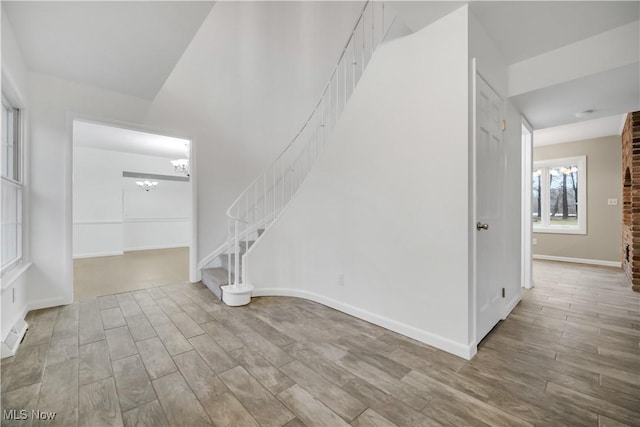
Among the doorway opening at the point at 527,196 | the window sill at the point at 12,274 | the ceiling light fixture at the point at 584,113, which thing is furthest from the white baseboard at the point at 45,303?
the ceiling light fixture at the point at 584,113

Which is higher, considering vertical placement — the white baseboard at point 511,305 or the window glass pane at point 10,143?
the window glass pane at point 10,143

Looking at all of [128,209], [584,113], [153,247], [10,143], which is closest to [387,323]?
[584,113]

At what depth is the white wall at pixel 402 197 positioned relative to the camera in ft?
6.61

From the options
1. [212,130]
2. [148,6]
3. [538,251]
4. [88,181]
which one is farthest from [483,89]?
[88,181]

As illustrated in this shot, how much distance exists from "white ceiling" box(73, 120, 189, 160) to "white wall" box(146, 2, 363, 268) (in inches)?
37.3

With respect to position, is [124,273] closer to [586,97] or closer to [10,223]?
[10,223]

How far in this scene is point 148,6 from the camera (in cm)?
221

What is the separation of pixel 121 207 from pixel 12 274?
525 cm

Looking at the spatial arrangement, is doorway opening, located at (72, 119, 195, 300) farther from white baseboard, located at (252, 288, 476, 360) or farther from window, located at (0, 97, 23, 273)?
white baseboard, located at (252, 288, 476, 360)

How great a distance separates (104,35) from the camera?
2438mm

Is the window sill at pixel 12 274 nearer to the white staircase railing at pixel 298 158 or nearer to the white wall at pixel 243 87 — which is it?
the white wall at pixel 243 87

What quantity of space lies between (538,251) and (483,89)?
5632 millimetres

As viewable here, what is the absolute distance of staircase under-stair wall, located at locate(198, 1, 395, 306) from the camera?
372 centimetres

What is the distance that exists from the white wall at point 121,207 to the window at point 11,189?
2.93 meters
